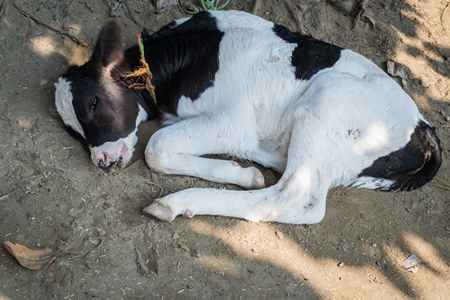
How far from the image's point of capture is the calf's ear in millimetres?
4551

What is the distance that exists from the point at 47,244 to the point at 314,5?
4.70 m

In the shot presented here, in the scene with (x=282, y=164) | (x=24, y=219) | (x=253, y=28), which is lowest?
(x=24, y=219)

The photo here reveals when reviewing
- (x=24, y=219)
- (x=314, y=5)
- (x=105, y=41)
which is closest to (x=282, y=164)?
(x=105, y=41)

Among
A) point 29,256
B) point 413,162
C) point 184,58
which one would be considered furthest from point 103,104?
point 413,162

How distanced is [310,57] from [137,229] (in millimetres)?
2248

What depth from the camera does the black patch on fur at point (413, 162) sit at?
451 centimetres

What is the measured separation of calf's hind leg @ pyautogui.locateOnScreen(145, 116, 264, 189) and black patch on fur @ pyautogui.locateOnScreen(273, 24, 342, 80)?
813 millimetres

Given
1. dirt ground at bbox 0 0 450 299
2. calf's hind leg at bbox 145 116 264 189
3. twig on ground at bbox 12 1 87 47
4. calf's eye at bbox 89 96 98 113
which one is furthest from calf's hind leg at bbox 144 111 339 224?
twig on ground at bbox 12 1 87 47

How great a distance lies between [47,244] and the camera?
373cm

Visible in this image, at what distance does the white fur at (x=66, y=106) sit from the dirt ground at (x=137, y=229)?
145 mm

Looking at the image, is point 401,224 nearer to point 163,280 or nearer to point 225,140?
point 225,140

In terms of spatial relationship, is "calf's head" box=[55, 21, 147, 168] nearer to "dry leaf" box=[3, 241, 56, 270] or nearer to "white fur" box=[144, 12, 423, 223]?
"white fur" box=[144, 12, 423, 223]

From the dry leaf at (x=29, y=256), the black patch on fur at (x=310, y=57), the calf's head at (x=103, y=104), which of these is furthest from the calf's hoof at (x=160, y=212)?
the black patch on fur at (x=310, y=57)

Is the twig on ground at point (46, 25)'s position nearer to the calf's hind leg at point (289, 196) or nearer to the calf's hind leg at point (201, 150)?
the calf's hind leg at point (201, 150)
